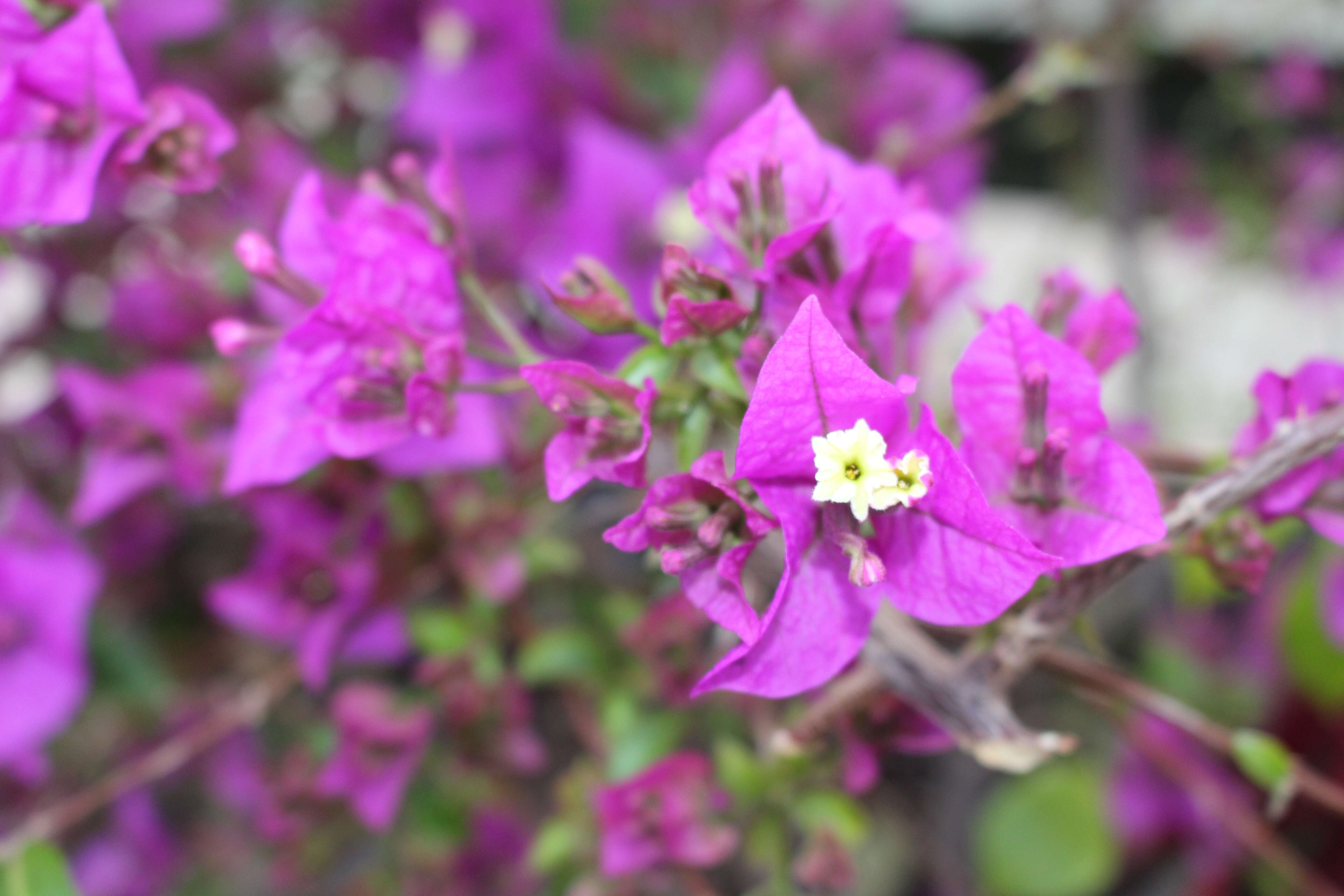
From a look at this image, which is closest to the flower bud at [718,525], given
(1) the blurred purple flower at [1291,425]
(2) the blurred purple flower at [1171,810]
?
(1) the blurred purple flower at [1291,425]

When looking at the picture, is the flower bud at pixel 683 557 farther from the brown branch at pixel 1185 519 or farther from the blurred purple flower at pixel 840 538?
the brown branch at pixel 1185 519

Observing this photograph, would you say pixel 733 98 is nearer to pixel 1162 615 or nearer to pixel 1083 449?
pixel 1083 449

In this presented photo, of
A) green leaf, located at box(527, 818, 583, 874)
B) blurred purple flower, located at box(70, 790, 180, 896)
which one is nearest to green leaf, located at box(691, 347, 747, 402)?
green leaf, located at box(527, 818, 583, 874)

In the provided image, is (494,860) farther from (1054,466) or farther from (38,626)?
(1054,466)

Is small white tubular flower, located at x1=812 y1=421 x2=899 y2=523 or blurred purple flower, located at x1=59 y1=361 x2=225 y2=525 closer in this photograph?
small white tubular flower, located at x1=812 y1=421 x2=899 y2=523

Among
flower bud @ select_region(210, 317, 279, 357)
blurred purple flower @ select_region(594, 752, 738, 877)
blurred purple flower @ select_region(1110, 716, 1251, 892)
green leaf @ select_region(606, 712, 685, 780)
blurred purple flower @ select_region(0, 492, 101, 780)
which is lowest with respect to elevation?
blurred purple flower @ select_region(1110, 716, 1251, 892)

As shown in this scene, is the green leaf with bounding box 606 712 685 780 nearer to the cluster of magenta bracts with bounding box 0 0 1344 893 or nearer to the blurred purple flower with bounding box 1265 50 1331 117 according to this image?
the cluster of magenta bracts with bounding box 0 0 1344 893

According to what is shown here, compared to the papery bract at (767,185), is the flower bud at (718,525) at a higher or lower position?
lower
